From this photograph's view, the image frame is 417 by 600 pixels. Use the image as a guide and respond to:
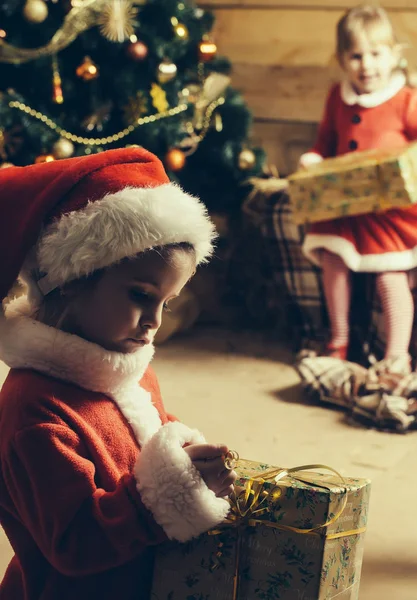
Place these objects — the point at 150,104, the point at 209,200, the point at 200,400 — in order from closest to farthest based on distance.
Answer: the point at 200,400, the point at 150,104, the point at 209,200

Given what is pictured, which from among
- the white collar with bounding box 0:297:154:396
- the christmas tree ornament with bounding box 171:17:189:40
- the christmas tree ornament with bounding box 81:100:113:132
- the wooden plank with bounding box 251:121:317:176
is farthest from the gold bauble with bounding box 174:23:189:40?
the white collar with bounding box 0:297:154:396

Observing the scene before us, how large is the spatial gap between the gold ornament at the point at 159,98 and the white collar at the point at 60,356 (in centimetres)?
192

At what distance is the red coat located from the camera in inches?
39.7

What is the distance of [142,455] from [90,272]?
0.23 m

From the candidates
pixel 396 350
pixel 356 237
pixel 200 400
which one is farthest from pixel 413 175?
pixel 200 400

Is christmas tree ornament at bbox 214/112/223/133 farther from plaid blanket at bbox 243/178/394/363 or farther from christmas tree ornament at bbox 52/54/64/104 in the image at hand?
christmas tree ornament at bbox 52/54/64/104

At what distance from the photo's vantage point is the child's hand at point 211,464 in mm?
1045

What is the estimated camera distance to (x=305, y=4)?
339 centimetres

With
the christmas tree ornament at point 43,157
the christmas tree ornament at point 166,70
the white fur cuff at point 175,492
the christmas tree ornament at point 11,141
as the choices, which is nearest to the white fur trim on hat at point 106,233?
the white fur cuff at point 175,492

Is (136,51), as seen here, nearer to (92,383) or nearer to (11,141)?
(11,141)

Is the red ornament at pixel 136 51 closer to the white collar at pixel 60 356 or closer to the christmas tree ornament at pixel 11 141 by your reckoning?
the christmas tree ornament at pixel 11 141

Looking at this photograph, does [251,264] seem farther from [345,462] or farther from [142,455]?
[142,455]

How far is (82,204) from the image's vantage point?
42.0 inches

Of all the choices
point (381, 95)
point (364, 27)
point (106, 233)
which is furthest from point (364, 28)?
point (106, 233)
